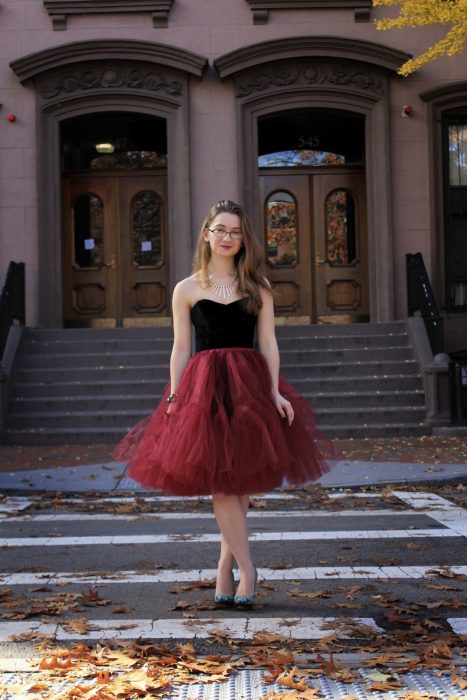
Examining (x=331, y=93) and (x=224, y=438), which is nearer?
(x=224, y=438)

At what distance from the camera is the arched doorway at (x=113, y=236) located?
20.0 metres

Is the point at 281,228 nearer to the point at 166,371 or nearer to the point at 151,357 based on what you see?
the point at 151,357

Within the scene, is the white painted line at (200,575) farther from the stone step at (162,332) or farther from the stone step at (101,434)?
the stone step at (162,332)

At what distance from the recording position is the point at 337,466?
12000 millimetres

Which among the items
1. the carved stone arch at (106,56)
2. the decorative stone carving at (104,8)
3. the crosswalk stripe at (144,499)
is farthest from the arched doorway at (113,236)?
the crosswalk stripe at (144,499)

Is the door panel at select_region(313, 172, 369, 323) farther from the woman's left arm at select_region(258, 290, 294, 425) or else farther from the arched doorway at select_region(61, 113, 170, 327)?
the woman's left arm at select_region(258, 290, 294, 425)

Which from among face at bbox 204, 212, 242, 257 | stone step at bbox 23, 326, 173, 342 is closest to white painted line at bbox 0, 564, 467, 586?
face at bbox 204, 212, 242, 257

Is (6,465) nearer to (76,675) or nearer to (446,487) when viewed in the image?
(446,487)

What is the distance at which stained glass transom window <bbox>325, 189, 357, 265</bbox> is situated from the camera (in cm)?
2034

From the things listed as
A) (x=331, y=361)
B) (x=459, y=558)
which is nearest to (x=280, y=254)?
(x=331, y=361)

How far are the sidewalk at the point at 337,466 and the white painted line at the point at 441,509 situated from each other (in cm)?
73

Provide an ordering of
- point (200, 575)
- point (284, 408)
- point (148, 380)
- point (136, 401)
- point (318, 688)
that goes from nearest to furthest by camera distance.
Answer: point (318, 688) < point (284, 408) < point (200, 575) < point (136, 401) < point (148, 380)

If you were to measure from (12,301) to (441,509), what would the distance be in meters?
10.3

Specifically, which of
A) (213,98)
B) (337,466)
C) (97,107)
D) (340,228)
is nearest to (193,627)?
(337,466)
